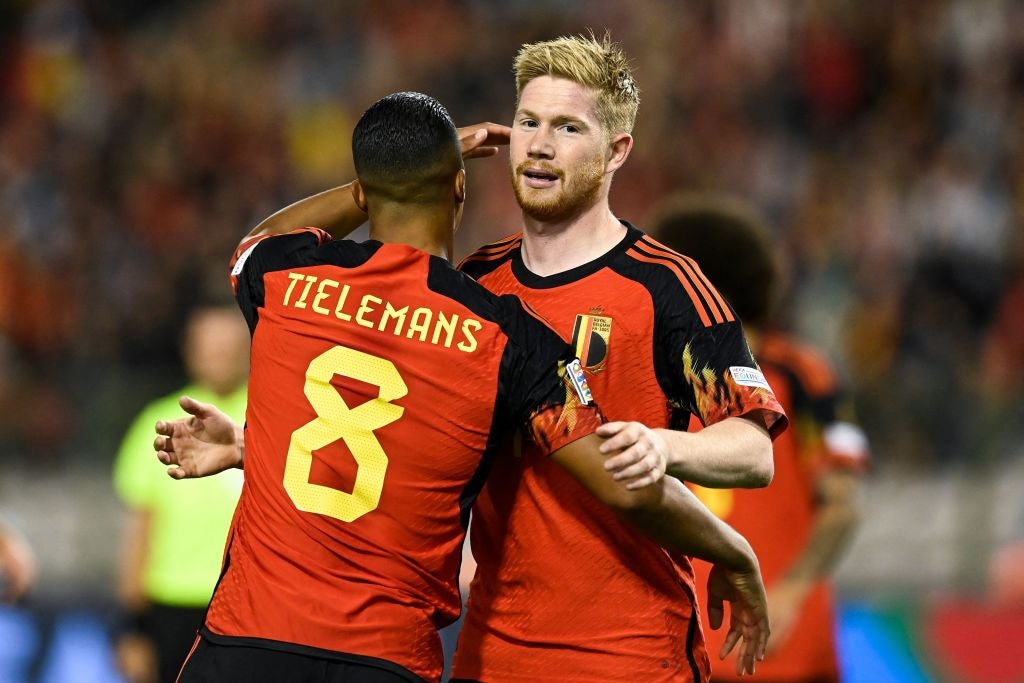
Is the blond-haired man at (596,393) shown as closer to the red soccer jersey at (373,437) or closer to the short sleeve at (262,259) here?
the red soccer jersey at (373,437)

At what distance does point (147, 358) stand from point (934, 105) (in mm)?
7012

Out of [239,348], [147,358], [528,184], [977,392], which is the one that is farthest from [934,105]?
[528,184]

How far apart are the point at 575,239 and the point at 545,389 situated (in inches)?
25.0

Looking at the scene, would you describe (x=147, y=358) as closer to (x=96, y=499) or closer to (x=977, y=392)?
(x=96, y=499)

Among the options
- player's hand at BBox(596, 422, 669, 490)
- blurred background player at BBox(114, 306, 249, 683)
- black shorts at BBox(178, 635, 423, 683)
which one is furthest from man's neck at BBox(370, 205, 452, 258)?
blurred background player at BBox(114, 306, 249, 683)

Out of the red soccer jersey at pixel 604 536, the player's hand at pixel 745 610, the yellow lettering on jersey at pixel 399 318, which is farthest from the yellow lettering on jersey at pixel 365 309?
the player's hand at pixel 745 610

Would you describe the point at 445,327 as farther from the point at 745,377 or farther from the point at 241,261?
the point at 745,377

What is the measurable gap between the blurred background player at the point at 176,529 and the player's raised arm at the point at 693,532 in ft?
10.7

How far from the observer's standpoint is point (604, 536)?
3.71 m

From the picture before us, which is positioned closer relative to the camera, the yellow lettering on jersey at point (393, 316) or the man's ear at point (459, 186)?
the yellow lettering on jersey at point (393, 316)

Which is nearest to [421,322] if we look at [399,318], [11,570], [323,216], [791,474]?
[399,318]

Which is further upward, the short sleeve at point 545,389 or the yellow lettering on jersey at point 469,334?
the yellow lettering on jersey at point 469,334

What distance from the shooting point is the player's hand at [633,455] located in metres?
3.11

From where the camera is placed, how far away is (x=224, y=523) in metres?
6.61
